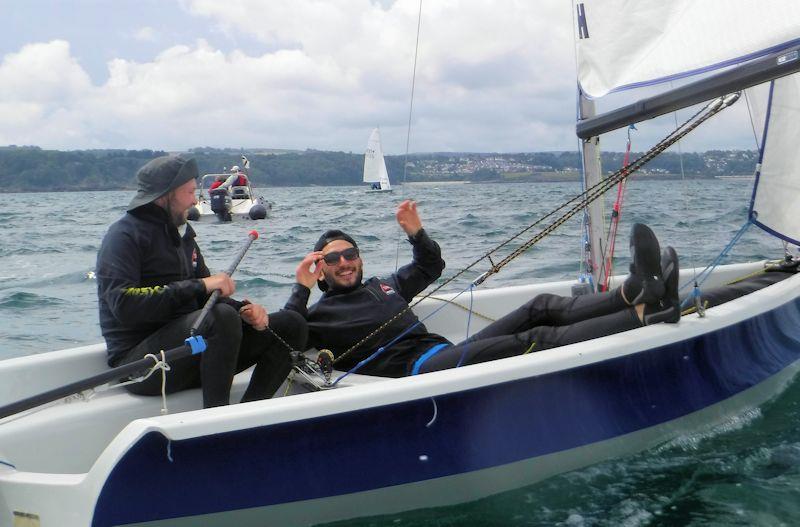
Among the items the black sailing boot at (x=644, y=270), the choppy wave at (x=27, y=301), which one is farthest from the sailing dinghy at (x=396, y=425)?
the choppy wave at (x=27, y=301)

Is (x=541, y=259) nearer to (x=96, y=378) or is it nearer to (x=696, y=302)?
(x=696, y=302)

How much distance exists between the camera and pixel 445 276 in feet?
28.7

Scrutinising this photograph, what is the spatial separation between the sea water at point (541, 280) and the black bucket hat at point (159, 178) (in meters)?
1.34

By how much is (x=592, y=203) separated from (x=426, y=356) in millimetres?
1640

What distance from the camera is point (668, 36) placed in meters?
3.55

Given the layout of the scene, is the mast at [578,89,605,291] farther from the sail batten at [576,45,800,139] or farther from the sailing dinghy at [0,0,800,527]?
the sailing dinghy at [0,0,800,527]

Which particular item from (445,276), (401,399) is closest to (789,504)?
(401,399)

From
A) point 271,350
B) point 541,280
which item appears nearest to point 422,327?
point 271,350

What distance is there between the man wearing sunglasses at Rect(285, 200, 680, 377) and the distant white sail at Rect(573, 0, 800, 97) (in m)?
0.77

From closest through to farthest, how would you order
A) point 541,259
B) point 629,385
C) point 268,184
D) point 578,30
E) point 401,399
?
point 401,399 < point 629,385 < point 578,30 < point 541,259 < point 268,184

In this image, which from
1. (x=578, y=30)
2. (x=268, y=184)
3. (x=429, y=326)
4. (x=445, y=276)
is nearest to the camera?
(x=578, y=30)

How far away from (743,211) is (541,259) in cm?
670

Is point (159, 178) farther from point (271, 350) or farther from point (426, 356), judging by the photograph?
point (426, 356)

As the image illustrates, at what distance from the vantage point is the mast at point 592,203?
4.36 metres
